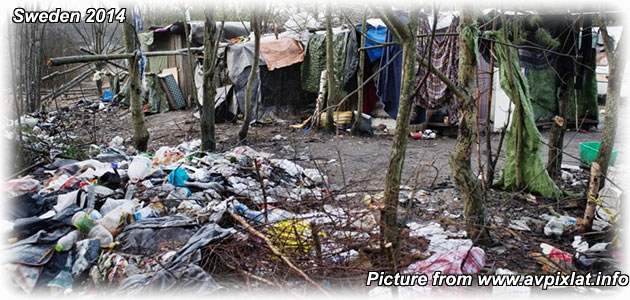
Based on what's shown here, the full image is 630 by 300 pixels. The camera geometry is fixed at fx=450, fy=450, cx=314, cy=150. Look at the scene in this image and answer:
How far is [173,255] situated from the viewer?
299cm

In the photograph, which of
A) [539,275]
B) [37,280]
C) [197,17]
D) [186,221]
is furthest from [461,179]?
[197,17]

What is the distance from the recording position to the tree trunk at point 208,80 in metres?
6.30

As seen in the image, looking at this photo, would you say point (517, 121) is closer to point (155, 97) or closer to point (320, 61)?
point (320, 61)

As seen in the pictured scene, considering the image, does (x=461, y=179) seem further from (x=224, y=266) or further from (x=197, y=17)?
(x=197, y=17)

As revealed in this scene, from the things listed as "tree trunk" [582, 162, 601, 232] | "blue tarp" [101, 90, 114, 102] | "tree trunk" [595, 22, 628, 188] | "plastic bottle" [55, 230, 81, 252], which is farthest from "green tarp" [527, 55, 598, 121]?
"blue tarp" [101, 90, 114, 102]

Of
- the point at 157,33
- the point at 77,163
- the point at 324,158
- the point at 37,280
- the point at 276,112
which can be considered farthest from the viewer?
the point at 157,33

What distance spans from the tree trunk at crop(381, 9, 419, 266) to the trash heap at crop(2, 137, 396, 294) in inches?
5.4

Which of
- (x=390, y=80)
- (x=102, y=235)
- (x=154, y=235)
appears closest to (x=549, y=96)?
(x=390, y=80)

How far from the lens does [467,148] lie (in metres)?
3.29

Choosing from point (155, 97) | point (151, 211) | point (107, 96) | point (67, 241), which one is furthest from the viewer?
point (107, 96)

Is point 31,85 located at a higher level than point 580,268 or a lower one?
higher

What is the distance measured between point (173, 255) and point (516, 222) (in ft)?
9.45

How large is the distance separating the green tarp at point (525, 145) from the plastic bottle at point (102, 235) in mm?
3611

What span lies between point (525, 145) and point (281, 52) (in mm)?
6409
